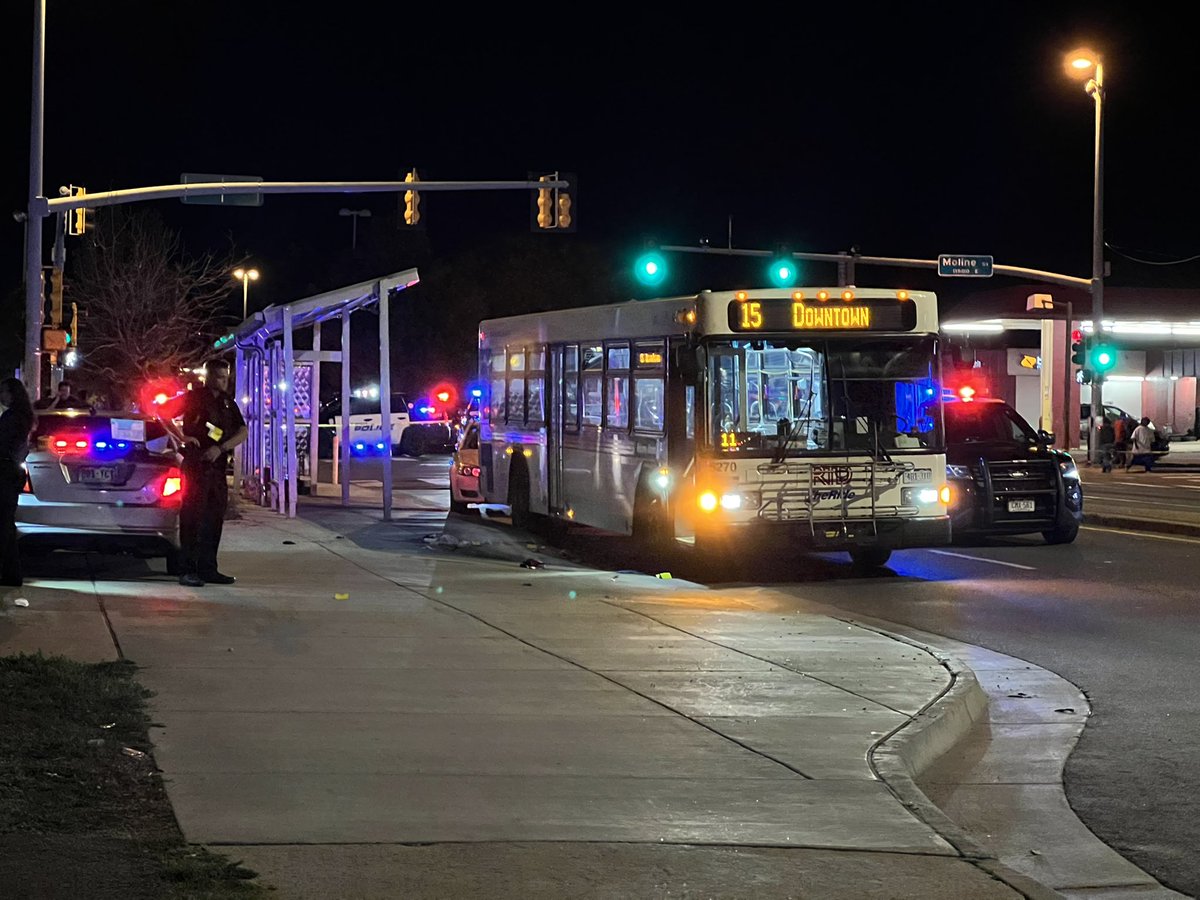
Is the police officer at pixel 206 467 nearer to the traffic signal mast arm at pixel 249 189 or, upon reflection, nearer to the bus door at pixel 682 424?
the bus door at pixel 682 424

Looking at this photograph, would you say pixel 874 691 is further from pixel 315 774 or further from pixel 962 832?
pixel 315 774

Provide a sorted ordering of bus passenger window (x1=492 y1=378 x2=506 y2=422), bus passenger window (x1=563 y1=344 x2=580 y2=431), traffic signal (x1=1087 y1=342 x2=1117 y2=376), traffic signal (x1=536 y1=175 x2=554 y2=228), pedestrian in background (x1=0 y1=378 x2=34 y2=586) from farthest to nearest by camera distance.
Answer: traffic signal (x1=1087 y1=342 x2=1117 y2=376)
traffic signal (x1=536 y1=175 x2=554 y2=228)
bus passenger window (x1=492 y1=378 x2=506 y2=422)
bus passenger window (x1=563 y1=344 x2=580 y2=431)
pedestrian in background (x1=0 y1=378 x2=34 y2=586)

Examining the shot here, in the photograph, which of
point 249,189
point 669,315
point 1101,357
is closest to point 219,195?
point 249,189

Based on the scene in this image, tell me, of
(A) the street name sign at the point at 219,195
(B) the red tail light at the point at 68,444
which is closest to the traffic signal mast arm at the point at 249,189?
(A) the street name sign at the point at 219,195

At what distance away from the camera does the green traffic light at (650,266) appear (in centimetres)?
3547

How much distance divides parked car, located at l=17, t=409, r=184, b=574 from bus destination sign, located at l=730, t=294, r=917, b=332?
18.5 feet

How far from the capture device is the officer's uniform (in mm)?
13703

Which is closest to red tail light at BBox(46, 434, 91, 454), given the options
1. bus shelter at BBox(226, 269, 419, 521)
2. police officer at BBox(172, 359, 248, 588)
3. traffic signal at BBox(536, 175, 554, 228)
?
police officer at BBox(172, 359, 248, 588)

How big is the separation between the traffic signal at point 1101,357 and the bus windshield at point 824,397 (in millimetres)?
26421

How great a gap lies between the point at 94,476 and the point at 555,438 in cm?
659

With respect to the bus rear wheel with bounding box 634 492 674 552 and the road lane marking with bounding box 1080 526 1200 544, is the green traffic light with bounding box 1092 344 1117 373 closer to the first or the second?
the road lane marking with bounding box 1080 526 1200 544

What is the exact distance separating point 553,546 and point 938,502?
18.0 feet

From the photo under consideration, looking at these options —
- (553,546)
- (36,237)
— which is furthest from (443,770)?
(36,237)

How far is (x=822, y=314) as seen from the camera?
15977 mm
